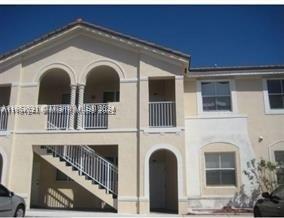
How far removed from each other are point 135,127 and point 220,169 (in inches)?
174

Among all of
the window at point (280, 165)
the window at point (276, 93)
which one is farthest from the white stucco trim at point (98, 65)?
the window at point (280, 165)

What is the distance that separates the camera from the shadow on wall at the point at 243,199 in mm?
16484

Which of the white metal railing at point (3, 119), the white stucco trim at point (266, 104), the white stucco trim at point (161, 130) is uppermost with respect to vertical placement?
the white stucco trim at point (266, 104)

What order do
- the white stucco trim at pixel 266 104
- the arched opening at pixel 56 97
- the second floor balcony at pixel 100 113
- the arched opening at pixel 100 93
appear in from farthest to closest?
1. the arched opening at pixel 56 97
2. the white stucco trim at pixel 266 104
3. the arched opening at pixel 100 93
4. the second floor balcony at pixel 100 113

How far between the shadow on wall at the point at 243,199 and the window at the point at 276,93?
13.9 feet

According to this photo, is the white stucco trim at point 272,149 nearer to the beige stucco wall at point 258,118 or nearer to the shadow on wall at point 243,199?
the beige stucco wall at point 258,118

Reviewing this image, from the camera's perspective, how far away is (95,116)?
57.3 ft

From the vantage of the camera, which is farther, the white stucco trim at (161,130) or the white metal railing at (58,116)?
the white metal railing at (58,116)

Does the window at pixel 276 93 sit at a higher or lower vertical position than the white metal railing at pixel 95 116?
higher

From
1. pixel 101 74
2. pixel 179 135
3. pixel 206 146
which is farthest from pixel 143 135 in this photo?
pixel 101 74

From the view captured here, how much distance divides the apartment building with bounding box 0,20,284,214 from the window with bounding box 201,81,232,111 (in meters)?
0.05

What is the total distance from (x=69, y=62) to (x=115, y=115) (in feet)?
12.1

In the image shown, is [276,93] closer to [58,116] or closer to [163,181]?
[163,181]

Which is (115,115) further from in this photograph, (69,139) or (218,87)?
(218,87)
